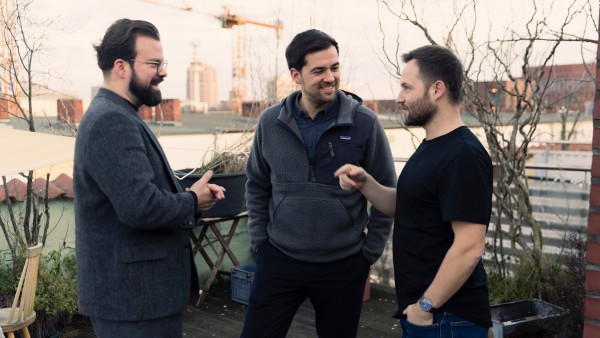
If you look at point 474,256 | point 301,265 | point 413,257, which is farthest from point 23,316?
point 474,256

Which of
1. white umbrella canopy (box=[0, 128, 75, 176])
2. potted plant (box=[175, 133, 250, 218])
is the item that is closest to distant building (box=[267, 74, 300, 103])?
potted plant (box=[175, 133, 250, 218])

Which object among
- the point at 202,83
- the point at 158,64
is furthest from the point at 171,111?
the point at 202,83

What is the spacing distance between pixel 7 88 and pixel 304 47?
137 inches

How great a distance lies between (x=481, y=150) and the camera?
199 cm

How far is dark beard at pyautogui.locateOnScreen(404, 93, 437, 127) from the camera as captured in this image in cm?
209

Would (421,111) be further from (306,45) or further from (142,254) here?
(142,254)

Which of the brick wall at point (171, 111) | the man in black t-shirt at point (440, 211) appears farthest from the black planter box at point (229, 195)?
the brick wall at point (171, 111)

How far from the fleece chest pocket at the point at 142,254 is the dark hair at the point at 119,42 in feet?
2.01

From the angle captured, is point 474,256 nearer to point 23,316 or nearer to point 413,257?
point 413,257

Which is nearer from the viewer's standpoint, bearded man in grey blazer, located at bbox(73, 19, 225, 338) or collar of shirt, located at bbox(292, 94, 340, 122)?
bearded man in grey blazer, located at bbox(73, 19, 225, 338)

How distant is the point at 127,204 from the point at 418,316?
3.21 feet

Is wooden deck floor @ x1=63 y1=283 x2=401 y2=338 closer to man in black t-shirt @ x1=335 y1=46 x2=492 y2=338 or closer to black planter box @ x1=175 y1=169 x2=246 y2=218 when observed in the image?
black planter box @ x1=175 y1=169 x2=246 y2=218

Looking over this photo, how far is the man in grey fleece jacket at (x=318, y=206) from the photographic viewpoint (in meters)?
2.67

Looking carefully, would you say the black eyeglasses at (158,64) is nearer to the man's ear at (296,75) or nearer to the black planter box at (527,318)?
the man's ear at (296,75)
